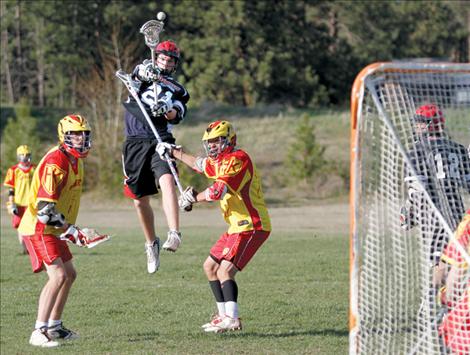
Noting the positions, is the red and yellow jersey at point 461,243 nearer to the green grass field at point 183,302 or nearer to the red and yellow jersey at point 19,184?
the green grass field at point 183,302

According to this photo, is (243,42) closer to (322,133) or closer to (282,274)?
(322,133)

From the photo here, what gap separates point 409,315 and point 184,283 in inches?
274

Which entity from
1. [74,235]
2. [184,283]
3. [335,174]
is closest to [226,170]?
[74,235]

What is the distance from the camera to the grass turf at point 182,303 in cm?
946

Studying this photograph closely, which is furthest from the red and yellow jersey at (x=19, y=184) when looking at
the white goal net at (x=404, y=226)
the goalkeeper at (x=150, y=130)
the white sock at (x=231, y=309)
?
the white goal net at (x=404, y=226)

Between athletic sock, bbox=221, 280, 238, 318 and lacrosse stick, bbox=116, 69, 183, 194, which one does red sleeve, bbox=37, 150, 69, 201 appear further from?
athletic sock, bbox=221, 280, 238, 318

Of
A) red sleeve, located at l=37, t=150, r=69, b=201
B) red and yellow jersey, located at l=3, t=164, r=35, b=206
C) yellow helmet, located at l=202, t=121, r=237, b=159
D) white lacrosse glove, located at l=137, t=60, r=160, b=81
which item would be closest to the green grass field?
red and yellow jersey, located at l=3, t=164, r=35, b=206

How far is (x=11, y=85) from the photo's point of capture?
5178cm

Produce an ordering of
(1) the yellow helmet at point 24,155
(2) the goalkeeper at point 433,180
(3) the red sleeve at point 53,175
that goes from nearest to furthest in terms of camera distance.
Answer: (2) the goalkeeper at point 433,180, (3) the red sleeve at point 53,175, (1) the yellow helmet at point 24,155

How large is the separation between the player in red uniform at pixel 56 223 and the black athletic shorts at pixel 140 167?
3.98 feet

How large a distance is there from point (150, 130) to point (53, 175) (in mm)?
1771

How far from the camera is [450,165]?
8.73m

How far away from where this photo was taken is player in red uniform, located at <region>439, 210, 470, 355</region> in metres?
7.45

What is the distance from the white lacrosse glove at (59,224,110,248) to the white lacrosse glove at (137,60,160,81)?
2074 millimetres
